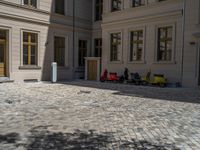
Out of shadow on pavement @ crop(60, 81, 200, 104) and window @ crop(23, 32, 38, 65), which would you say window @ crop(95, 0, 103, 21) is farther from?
shadow on pavement @ crop(60, 81, 200, 104)

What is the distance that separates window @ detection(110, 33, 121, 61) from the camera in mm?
21198

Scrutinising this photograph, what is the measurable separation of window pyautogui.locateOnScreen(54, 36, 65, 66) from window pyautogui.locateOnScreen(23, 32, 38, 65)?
2.23 metres

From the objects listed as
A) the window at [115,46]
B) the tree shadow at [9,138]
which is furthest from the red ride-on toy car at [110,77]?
the tree shadow at [9,138]

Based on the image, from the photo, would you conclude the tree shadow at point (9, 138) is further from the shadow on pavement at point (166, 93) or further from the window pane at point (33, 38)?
the window pane at point (33, 38)

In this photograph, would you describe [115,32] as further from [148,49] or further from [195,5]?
[195,5]

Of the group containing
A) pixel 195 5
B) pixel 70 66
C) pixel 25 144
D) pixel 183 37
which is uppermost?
pixel 195 5

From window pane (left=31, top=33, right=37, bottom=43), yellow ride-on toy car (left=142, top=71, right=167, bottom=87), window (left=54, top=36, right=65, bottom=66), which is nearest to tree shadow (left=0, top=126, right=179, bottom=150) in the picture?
yellow ride-on toy car (left=142, top=71, right=167, bottom=87)

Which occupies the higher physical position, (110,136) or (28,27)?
(28,27)

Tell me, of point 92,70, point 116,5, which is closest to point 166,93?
point 92,70

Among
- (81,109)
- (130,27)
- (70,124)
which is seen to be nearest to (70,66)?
(130,27)

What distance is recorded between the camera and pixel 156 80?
17219 millimetres

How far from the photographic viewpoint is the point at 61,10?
73.4ft

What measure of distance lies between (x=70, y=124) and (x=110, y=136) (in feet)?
4.77

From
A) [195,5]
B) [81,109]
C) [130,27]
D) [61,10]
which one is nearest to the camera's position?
[81,109]
